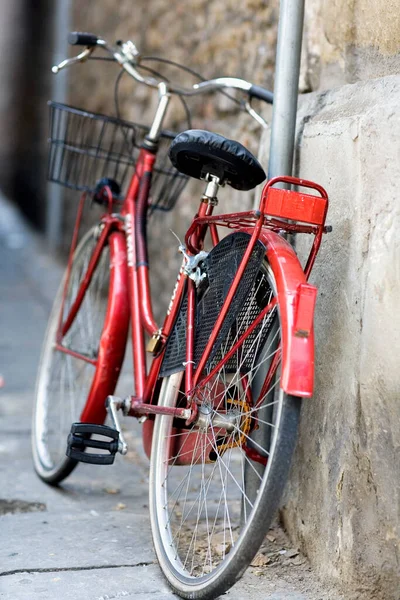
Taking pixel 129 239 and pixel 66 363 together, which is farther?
pixel 66 363

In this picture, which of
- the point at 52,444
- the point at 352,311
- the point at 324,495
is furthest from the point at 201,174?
the point at 52,444

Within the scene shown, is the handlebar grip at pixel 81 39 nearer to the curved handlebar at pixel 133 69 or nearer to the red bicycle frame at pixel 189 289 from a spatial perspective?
the curved handlebar at pixel 133 69

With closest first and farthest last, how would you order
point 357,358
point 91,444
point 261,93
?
point 357,358
point 91,444
point 261,93

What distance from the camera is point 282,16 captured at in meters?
2.33

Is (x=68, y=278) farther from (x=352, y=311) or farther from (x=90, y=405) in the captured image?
(x=352, y=311)

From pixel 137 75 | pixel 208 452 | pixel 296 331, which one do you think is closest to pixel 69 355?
pixel 137 75

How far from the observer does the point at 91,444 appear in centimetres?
244

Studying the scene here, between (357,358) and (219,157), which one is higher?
(219,157)

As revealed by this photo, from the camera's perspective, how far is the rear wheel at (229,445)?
1.76 m

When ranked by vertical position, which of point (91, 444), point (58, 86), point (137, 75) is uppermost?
point (58, 86)

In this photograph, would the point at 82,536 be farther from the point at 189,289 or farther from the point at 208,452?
the point at 189,289

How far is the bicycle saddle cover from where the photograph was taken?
2104mm

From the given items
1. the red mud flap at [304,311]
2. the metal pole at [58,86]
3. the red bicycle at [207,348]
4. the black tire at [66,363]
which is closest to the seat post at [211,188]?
the red bicycle at [207,348]

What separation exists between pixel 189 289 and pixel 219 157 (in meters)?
0.38
